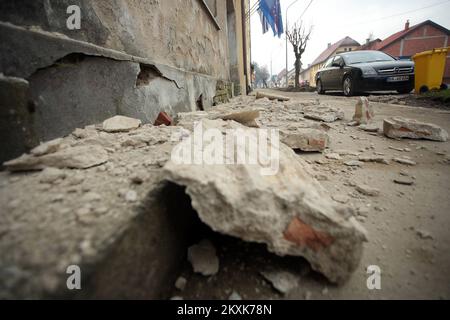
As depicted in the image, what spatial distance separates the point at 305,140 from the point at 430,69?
680 cm

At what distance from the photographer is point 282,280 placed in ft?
2.69

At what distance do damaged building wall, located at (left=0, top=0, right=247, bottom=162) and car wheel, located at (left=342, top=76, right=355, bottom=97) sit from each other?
562cm

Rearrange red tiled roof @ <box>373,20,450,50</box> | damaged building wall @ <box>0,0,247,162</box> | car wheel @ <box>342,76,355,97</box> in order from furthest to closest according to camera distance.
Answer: red tiled roof @ <box>373,20,450,50</box>
car wheel @ <box>342,76,355,97</box>
damaged building wall @ <box>0,0,247,162</box>

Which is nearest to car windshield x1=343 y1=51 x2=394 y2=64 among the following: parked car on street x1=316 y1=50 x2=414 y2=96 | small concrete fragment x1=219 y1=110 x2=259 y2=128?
parked car on street x1=316 y1=50 x2=414 y2=96

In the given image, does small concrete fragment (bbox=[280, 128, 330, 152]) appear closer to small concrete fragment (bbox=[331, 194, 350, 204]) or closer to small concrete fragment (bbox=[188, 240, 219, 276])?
small concrete fragment (bbox=[331, 194, 350, 204])

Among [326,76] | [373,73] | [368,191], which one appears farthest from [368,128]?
[326,76]

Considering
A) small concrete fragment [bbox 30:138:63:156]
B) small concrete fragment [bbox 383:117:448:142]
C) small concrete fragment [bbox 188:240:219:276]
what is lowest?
small concrete fragment [bbox 188:240:219:276]

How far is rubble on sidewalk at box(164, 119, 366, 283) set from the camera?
74 centimetres

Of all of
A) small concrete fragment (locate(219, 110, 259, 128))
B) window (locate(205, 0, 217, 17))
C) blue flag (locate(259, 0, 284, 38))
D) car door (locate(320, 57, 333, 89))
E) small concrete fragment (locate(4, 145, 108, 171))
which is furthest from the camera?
blue flag (locate(259, 0, 284, 38))

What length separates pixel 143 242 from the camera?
686 mm

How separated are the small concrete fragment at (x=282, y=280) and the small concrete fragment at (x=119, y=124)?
1122 mm

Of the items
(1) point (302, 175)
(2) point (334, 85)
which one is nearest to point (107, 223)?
(1) point (302, 175)

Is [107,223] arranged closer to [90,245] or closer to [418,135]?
[90,245]
